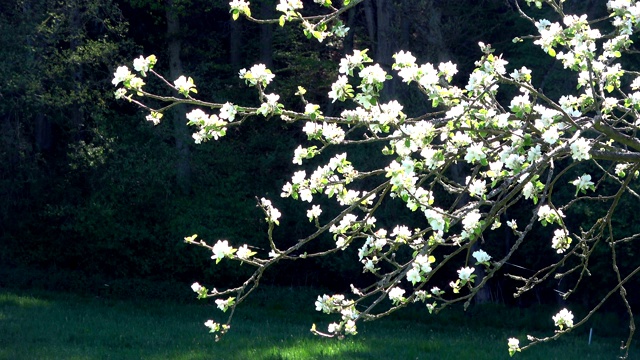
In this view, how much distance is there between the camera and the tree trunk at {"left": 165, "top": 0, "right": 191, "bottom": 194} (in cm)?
1625

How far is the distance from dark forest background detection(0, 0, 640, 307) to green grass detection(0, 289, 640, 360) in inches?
43.2

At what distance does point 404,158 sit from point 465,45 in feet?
40.2

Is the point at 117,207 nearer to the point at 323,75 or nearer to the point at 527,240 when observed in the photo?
the point at 323,75

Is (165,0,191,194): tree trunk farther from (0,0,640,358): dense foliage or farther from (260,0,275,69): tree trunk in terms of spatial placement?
(260,0,275,69): tree trunk

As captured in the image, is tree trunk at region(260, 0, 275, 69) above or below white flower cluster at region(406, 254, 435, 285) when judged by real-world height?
above

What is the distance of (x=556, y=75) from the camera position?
13.2 metres

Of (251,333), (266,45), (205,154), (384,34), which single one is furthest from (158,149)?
(251,333)

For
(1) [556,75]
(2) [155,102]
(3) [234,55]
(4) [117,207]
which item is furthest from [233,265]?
(1) [556,75]

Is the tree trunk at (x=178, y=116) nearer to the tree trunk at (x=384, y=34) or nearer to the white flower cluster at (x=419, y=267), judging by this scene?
the tree trunk at (x=384, y=34)

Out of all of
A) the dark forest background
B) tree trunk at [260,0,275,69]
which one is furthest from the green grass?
→ tree trunk at [260,0,275,69]

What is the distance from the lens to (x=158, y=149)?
15852 millimetres

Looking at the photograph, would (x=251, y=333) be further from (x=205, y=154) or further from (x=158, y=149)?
(x=205, y=154)

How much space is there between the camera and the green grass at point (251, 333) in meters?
10.2

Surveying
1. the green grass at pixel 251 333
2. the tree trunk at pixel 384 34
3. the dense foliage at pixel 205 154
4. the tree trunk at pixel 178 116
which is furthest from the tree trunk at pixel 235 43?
the green grass at pixel 251 333
